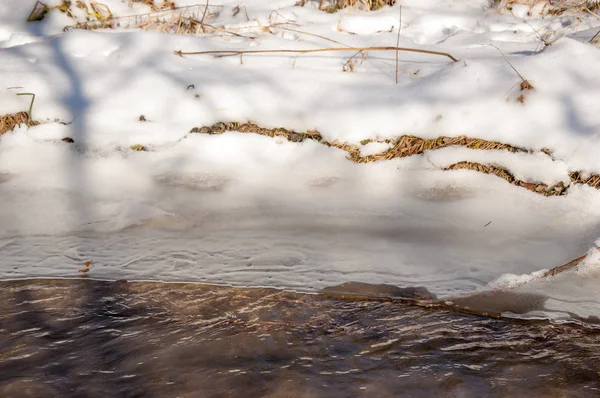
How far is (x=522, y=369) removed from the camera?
196cm

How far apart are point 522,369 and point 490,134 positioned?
1159 millimetres

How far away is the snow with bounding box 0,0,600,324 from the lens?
2.51m

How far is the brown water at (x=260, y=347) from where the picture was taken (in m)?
1.87

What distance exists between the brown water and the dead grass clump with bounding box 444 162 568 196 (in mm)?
691

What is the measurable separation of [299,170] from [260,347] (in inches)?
40.1

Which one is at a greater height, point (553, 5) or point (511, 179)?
point (553, 5)

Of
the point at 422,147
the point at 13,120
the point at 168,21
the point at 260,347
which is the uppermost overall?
the point at 168,21

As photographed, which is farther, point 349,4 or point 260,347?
point 349,4

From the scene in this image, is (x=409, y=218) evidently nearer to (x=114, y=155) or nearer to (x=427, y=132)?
(x=427, y=132)

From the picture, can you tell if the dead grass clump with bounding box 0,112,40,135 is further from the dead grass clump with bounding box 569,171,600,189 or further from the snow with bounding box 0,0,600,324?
the dead grass clump with bounding box 569,171,600,189

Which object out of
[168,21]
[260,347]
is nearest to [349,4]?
[168,21]

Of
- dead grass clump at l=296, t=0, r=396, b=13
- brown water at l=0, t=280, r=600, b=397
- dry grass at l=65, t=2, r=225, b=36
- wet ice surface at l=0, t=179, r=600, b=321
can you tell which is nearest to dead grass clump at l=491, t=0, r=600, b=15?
dead grass clump at l=296, t=0, r=396, b=13

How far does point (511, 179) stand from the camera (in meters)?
2.68

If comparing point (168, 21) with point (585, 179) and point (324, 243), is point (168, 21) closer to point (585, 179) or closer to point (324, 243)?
point (324, 243)
